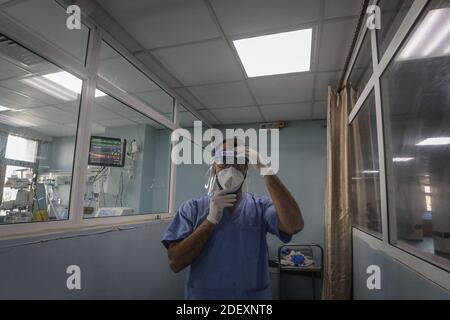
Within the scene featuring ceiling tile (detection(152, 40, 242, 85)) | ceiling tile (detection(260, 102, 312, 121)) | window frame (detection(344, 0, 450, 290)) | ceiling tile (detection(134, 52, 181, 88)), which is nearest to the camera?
window frame (detection(344, 0, 450, 290))

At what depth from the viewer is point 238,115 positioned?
3.58m

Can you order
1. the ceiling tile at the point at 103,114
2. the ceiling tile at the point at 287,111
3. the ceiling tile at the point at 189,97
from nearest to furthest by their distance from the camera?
the ceiling tile at the point at 189,97 < the ceiling tile at the point at 103,114 < the ceiling tile at the point at 287,111

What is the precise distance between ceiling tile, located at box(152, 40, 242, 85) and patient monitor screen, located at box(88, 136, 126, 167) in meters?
0.84

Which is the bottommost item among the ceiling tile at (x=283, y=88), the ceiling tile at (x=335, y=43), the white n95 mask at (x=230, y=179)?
the white n95 mask at (x=230, y=179)

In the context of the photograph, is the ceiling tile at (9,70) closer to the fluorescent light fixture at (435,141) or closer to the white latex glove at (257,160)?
the white latex glove at (257,160)

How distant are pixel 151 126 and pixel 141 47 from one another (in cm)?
187

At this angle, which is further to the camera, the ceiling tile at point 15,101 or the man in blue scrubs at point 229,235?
the ceiling tile at point 15,101

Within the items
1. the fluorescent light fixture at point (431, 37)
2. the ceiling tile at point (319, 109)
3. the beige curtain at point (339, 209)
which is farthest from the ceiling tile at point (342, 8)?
the ceiling tile at point (319, 109)

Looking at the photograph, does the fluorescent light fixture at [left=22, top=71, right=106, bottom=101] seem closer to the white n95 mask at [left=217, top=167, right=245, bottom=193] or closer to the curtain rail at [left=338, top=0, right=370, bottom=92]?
the white n95 mask at [left=217, top=167, right=245, bottom=193]

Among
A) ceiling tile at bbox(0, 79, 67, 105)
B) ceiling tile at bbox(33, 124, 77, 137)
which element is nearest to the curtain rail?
ceiling tile at bbox(33, 124, 77, 137)

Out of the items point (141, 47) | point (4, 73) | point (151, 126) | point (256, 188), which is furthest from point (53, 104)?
point (256, 188)

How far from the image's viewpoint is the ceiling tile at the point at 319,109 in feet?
10.1

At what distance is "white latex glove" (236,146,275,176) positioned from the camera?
39.4 inches

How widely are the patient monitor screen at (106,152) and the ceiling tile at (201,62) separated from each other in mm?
837
